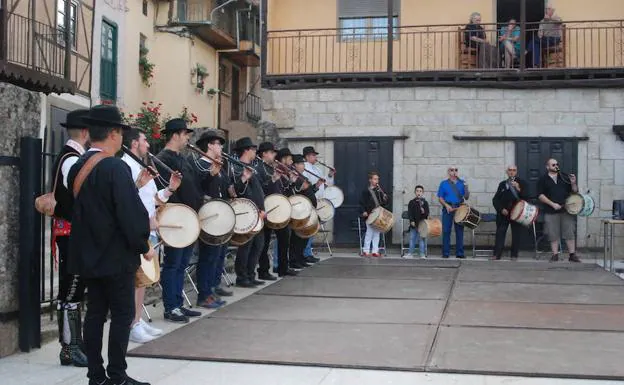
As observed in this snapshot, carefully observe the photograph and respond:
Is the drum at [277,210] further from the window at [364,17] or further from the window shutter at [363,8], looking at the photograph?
the window shutter at [363,8]

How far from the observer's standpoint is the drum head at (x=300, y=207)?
10.2m

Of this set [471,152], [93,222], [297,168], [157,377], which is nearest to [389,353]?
[157,377]

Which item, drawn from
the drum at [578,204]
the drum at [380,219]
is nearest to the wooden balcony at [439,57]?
the drum at [578,204]

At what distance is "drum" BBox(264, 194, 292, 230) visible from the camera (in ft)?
31.0

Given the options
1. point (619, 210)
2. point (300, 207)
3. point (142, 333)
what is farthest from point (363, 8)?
point (142, 333)

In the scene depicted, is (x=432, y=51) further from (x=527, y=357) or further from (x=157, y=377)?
(x=157, y=377)

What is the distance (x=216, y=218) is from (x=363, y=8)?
31.9ft

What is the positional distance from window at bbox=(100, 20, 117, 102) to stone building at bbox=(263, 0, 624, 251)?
4.70 metres

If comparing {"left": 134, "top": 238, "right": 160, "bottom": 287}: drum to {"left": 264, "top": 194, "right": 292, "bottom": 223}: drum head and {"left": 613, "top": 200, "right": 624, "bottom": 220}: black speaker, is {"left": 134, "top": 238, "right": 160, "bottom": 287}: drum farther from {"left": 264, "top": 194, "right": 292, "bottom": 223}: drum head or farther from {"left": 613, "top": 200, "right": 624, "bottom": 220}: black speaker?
{"left": 613, "top": 200, "right": 624, "bottom": 220}: black speaker

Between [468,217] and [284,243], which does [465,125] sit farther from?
[284,243]

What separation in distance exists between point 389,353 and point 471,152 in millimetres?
9330

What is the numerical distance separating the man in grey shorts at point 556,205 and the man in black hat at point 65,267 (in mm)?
9305

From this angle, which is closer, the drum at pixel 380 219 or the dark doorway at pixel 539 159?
the drum at pixel 380 219

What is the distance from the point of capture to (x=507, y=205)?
13.0 m
